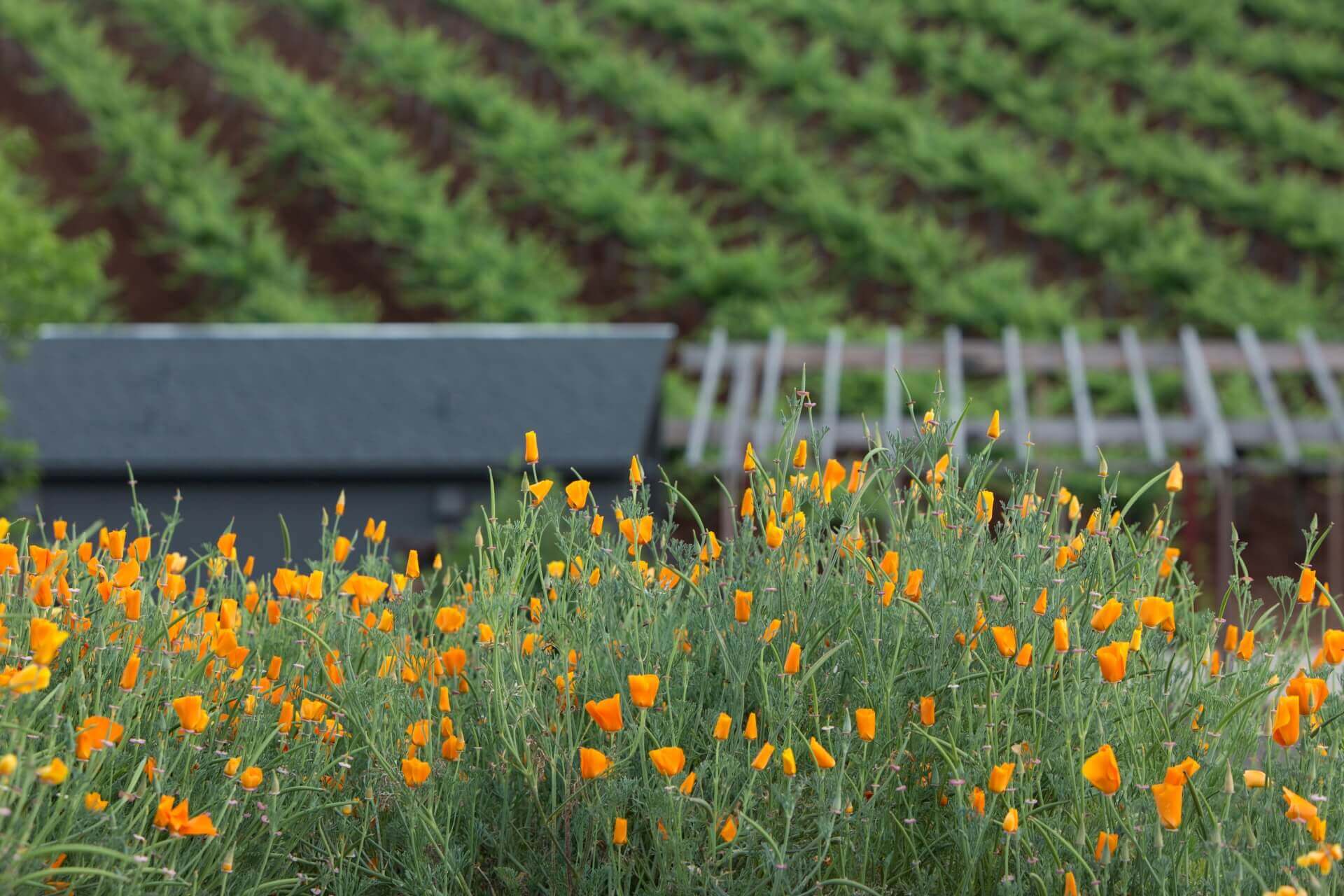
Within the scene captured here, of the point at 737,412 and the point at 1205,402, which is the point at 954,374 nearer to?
the point at 737,412

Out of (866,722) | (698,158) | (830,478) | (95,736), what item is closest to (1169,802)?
(866,722)

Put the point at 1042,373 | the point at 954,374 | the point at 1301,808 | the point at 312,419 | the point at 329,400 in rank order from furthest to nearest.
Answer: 1. the point at 1042,373
2. the point at 954,374
3. the point at 329,400
4. the point at 312,419
5. the point at 1301,808

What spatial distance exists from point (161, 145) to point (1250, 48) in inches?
597

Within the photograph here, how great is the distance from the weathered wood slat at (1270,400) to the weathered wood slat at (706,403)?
14.8 feet

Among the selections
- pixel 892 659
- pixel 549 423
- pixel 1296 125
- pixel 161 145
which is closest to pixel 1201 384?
pixel 549 423

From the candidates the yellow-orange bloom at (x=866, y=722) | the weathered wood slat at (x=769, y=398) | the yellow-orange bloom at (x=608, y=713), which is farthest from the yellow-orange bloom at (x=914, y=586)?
the weathered wood slat at (x=769, y=398)

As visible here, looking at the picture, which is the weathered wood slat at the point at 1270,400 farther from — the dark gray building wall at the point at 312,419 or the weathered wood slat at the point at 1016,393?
the dark gray building wall at the point at 312,419

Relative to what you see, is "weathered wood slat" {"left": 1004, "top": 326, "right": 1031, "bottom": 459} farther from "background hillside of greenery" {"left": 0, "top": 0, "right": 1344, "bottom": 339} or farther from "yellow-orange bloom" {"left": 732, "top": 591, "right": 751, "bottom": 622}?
"yellow-orange bloom" {"left": 732, "top": 591, "right": 751, "bottom": 622}

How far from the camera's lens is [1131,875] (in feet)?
6.67

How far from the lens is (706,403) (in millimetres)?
10562

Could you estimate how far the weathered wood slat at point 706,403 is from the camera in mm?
10180

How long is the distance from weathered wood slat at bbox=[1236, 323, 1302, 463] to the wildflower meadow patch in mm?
8074

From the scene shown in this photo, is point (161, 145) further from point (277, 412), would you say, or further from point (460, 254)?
point (277, 412)

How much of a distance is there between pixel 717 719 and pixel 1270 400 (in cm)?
945
